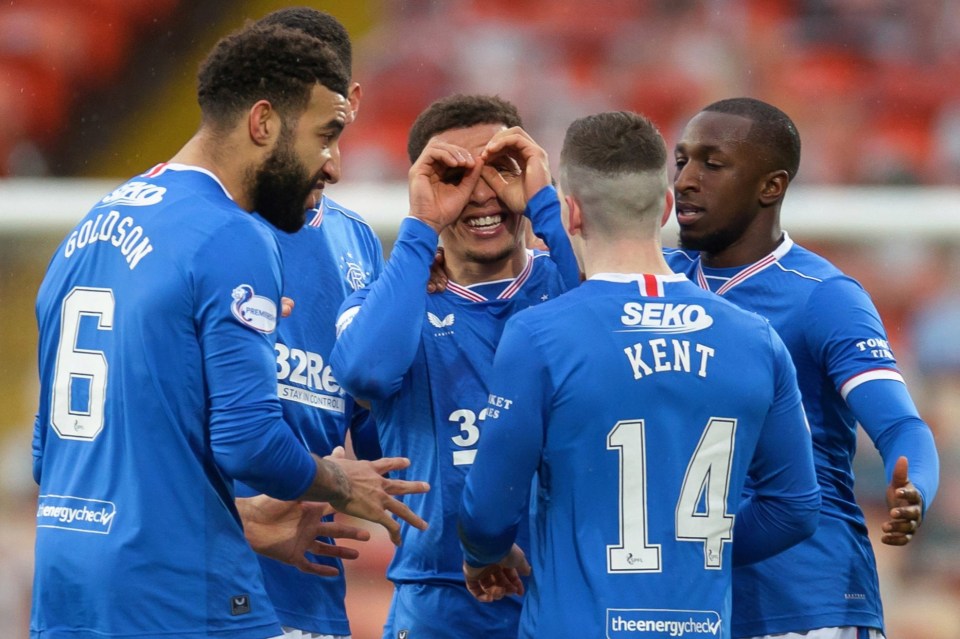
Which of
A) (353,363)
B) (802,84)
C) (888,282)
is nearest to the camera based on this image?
(353,363)

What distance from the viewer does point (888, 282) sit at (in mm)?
7047

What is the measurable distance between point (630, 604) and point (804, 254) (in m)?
1.15

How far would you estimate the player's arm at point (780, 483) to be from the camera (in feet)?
8.63

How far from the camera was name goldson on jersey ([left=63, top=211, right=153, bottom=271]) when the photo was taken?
8.57 feet

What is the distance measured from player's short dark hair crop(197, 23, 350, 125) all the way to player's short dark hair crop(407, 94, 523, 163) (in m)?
0.49

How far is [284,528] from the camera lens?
3143mm

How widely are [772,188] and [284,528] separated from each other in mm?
1459

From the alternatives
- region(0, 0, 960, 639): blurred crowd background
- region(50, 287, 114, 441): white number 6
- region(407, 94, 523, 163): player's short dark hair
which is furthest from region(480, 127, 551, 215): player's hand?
region(0, 0, 960, 639): blurred crowd background

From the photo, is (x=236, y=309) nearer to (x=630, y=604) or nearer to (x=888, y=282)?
(x=630, y=604)

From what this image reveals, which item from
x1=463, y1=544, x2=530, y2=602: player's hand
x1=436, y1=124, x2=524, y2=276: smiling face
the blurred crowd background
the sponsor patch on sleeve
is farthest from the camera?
the blurred crowd background

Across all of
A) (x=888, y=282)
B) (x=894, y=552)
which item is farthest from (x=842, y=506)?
(x=888, y=282)

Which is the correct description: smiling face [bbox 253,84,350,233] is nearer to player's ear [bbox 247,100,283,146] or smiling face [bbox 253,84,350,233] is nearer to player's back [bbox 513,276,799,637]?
player's ear [bbox 247,100,283,146]

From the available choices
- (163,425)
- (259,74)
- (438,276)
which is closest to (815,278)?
(438,276)

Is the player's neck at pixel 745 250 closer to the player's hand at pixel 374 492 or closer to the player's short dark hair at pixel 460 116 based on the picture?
the player's short dark hair at pixel 460 116
